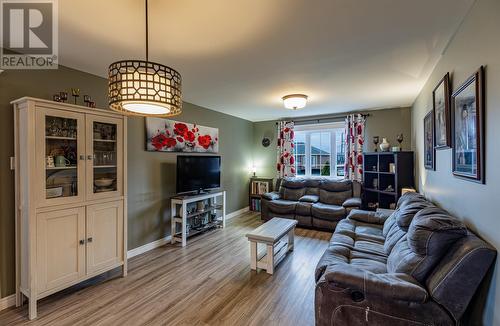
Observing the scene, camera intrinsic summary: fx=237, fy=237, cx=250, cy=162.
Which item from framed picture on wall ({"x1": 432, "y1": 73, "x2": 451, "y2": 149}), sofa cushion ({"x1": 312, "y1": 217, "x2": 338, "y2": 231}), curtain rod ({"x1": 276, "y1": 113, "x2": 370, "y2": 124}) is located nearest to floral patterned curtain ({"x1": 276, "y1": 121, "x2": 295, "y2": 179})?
curtain rod ({"x1": 276, "y1": 113, "x2": 370, "y2": 124})

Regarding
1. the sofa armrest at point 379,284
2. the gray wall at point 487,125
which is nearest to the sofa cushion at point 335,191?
the gray wall at point 487,125

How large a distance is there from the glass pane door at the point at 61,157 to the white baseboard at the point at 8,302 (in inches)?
41.1

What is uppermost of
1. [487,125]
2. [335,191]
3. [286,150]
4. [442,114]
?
[442,114]

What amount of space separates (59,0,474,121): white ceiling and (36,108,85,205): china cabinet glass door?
67 centimetres

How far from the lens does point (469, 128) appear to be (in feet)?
5.38

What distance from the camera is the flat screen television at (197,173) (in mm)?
3893

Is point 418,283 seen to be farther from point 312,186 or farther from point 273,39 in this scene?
point 312,186

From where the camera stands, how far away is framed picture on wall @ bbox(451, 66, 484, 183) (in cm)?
147

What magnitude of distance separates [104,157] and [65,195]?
56 cm

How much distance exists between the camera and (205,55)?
94.7 inches

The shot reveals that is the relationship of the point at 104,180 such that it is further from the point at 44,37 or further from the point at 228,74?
the point at 228,74

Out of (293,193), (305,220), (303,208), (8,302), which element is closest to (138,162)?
(8,302)

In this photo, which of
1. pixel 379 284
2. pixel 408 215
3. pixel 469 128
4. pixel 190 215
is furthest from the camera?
pixel 190 215

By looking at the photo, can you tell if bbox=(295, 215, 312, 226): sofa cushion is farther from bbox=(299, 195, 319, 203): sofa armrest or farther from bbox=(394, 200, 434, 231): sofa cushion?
bbox=(394, 200, 434, 231): sofa cushion
